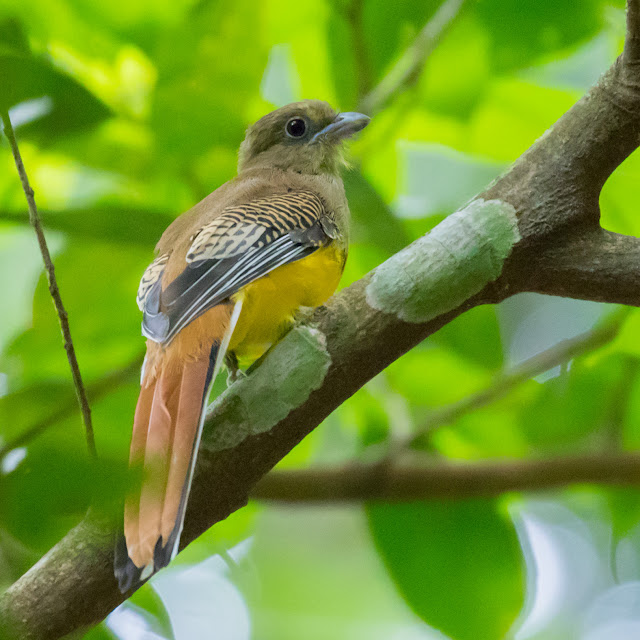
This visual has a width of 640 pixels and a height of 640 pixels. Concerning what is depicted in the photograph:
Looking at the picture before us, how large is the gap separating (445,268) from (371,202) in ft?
3.13

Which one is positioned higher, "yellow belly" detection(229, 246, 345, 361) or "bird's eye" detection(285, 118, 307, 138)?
"bird's eye" detection(285, 118, 307, 138)

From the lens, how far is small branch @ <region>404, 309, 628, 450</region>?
328 cm

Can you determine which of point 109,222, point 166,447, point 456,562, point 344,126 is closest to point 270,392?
point 166,447

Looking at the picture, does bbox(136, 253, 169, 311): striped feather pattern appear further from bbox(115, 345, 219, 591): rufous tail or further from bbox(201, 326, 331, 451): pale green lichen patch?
bbox(201, 326, 331, 451): pale green lichen patch

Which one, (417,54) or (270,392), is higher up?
(417,54)

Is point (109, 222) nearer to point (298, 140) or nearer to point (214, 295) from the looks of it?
point (214, 295)

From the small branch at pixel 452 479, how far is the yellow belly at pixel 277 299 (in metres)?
0.69

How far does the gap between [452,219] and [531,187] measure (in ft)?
0.68

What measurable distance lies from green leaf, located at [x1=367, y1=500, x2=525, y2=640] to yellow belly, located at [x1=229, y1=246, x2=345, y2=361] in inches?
35.2

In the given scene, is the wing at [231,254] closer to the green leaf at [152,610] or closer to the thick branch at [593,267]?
the green leaf at [152,610]

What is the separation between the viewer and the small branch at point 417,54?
3.34 meters

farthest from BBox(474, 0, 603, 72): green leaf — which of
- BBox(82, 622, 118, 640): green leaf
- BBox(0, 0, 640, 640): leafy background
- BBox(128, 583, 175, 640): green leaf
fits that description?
BBox(82, 622, 118, 640): green leaf

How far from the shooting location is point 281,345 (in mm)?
2100

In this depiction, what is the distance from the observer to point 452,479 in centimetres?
321
